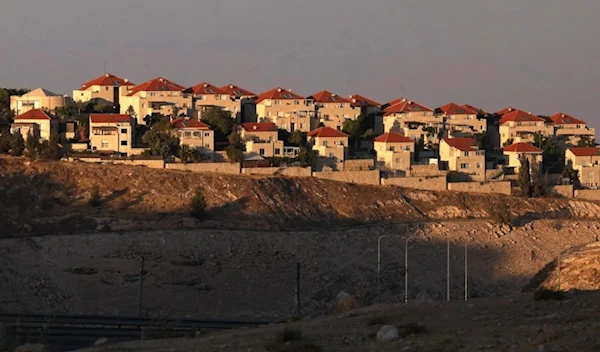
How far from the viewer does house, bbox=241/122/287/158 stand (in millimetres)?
72062

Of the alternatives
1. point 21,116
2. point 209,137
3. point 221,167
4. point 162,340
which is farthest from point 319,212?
point 162,340

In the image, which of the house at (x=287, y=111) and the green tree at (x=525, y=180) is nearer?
the green tree at (x=525, y=180)

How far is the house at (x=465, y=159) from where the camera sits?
7388cm

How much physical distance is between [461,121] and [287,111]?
1137 centimetres

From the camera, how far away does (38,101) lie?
252 ft

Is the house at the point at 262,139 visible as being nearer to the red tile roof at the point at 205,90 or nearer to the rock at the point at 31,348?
the red tile roof at the point at 205,90

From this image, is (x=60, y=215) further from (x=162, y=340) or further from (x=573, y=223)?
(x=162, y=340)

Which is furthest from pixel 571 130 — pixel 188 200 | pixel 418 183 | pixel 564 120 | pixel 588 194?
pixel 188 200

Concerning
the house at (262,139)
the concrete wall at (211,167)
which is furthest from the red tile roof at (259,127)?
the concrete wall at (211,167)

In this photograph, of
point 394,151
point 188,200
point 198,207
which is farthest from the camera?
point 394,151

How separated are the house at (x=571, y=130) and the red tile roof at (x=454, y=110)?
225 inches

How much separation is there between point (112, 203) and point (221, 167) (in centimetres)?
840

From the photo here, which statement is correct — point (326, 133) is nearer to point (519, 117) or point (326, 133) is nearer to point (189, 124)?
point (189, 124)

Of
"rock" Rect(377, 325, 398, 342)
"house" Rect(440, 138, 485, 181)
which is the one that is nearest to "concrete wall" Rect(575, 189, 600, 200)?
"house" Rect(440, 138, 485, 181)
